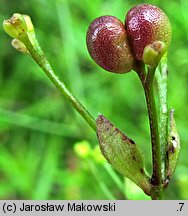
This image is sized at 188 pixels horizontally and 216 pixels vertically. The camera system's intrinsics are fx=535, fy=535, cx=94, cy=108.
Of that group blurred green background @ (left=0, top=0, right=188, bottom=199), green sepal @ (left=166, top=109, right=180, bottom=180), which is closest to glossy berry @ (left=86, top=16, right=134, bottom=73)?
green sepal @ (left=166, top=109, right=180, bottom=180)

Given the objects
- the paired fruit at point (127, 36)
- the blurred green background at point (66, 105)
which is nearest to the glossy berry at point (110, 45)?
the paired fruit at point (127, 36)

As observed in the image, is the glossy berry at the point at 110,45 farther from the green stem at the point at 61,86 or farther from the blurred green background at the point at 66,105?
the blurred green background at the point at 66,105

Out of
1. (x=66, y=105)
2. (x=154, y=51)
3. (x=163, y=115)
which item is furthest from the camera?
(x=66, y=105)

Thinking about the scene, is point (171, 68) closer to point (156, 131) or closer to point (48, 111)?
point (48, 111)

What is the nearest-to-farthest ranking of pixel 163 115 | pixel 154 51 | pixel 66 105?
pixel 154 51 → pixel 163 115 → pixel 66 105

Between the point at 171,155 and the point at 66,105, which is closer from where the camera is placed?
the point at 171,155

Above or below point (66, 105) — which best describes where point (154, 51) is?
above

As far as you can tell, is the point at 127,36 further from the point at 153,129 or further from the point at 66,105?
the point at 66,105

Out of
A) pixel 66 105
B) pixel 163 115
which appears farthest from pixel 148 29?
pixel 66 105

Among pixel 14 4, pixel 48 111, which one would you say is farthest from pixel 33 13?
pixel 48 111
